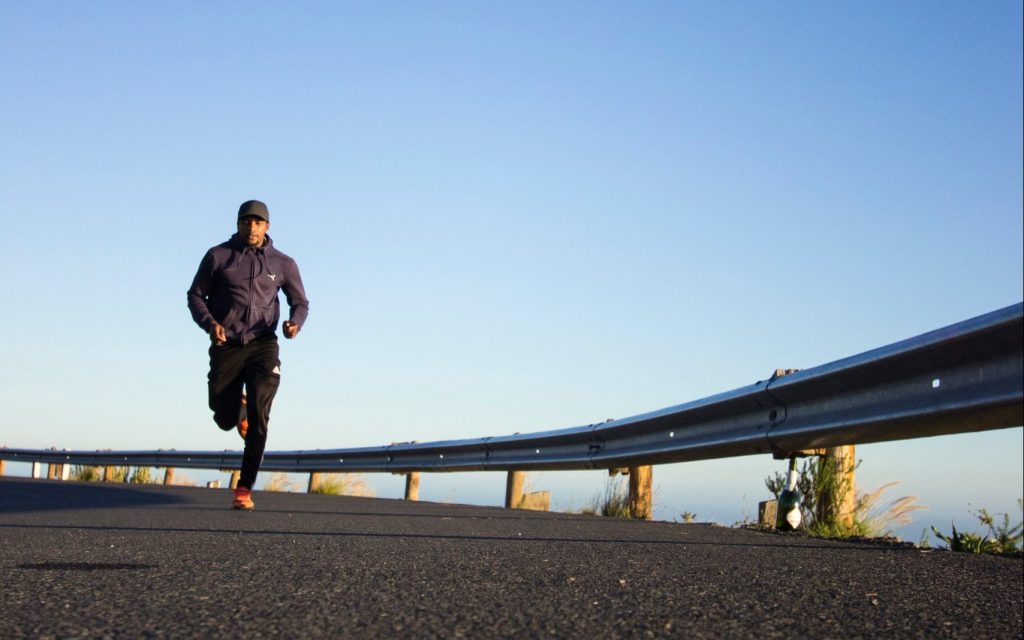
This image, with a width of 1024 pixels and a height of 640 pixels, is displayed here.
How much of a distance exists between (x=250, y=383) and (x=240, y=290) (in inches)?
28.7

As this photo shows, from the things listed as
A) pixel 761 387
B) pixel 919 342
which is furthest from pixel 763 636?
pixel 761 387

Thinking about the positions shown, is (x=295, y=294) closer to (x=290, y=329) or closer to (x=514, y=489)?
(x=290, y=329)

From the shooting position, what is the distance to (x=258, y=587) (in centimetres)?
395

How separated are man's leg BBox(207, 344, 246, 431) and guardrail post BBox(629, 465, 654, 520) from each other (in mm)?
3255

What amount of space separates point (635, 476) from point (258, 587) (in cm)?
653

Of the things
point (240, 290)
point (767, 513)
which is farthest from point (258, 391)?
point (767, 513)

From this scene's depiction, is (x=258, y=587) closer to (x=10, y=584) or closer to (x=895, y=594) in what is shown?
(x=10, y=584)

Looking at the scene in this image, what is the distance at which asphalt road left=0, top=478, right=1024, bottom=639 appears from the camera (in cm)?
330

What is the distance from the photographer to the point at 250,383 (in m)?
9.57

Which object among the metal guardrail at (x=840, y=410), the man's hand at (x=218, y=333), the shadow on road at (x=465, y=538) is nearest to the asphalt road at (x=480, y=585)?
the shadow on road at (x=465, y=538)

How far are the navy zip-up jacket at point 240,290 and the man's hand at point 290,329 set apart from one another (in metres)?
0.08

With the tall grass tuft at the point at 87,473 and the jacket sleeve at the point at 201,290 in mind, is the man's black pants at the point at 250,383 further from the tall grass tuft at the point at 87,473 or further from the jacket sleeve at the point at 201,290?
the tall grass tuft at the point at 87,473

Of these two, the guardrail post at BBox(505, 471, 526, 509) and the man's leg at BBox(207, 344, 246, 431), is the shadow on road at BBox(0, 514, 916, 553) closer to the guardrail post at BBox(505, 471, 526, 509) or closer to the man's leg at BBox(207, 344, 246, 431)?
the man's leg at BBox(207, 344, 246, 431)

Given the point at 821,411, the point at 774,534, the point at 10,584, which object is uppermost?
the point at 821,411
